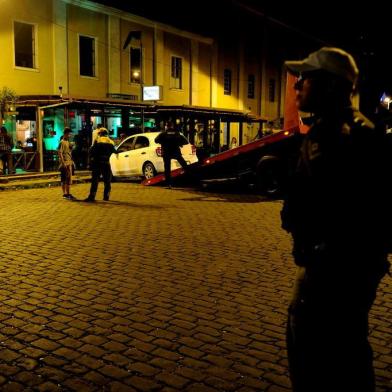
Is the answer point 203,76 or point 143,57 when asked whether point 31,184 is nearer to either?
point 143,57

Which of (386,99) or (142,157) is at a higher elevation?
(386,99)

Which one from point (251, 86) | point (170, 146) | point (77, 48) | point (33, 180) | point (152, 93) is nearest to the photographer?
point (170, 146)

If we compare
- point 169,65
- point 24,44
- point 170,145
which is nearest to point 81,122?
point 24,44

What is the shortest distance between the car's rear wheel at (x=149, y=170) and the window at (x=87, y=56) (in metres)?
10.5

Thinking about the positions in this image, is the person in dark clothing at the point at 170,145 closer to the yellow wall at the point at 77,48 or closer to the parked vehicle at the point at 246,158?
the parked vehicle at the point at 246,158

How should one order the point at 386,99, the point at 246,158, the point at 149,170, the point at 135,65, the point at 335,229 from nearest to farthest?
1. the point at 335,229
2. the point at 246,158
3. the point at 386,99
4. the point at 149,170
5. the point at 135,65

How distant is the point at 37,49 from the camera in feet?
78.7

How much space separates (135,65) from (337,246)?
28.9 metres

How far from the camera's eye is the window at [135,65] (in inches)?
1171

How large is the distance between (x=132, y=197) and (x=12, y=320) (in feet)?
31.2

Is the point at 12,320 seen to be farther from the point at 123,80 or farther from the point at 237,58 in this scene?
the point at 237,58

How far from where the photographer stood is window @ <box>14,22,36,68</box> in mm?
23297

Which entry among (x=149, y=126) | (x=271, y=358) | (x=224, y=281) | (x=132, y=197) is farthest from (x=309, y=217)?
(x=149, y=126)

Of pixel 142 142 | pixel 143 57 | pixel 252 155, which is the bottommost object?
pixel 252 155
